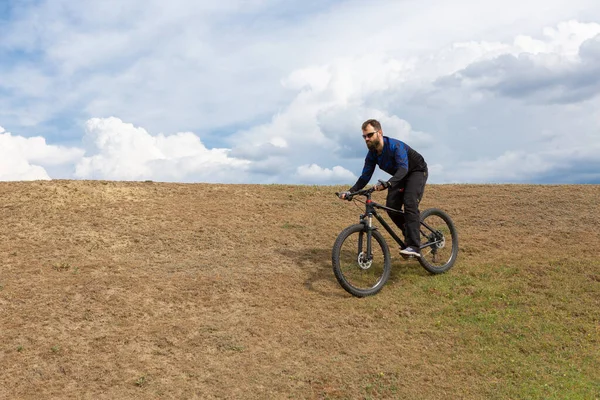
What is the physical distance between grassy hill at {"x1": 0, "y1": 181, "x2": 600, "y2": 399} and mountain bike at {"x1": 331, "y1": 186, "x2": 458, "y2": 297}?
0.28 metres

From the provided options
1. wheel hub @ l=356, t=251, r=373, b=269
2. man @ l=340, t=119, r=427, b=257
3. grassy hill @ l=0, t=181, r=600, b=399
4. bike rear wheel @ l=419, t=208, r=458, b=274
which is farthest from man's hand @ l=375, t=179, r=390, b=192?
grassy hill @ l=0, t=181, r=600, b=399

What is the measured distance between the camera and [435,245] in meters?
10.3

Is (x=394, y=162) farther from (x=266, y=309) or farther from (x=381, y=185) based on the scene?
(x=266, y=309)

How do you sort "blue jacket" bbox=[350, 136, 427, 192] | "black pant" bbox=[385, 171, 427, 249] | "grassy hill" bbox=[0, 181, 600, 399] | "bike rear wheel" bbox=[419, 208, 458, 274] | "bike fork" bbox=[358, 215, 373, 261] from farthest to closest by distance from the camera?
"bike rear wheel" bbox=[419, 208, 458, 274]
"black pant" bbox=[385, 171, 427, 249]
"blue jacket" bbox=[350, 136, 427, 192]
"bike fork" bbox=[358, 215, 373, 261]
"grassy hill" bbox=[0, 181, 600, 399]

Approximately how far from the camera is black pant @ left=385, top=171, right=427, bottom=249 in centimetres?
948

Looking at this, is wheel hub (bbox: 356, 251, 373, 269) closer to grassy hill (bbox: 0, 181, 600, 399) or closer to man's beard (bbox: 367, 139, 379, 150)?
grassy hill (bbox: 0, 181, 600, 399)

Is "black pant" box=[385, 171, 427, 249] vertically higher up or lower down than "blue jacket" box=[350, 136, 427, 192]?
lower down

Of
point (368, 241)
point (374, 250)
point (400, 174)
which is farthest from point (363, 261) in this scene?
point (374, 250)

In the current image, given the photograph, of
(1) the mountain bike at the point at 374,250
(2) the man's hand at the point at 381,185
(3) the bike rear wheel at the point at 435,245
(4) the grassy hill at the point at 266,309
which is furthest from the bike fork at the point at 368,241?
(3) the bike rear wheel at the point at 435,245

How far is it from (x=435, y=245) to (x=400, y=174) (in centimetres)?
200

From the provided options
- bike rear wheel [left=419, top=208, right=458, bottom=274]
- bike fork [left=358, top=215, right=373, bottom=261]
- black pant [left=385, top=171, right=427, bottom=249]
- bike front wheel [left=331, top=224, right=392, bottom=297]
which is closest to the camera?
bike front wheel [left=331, top=224, right=392, bottom=297]

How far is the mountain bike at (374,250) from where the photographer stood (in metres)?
8.91

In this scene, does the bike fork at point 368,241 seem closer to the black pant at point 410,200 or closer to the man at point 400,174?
the man at point 400,174

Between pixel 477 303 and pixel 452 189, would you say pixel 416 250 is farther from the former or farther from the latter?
pixel 452 189
